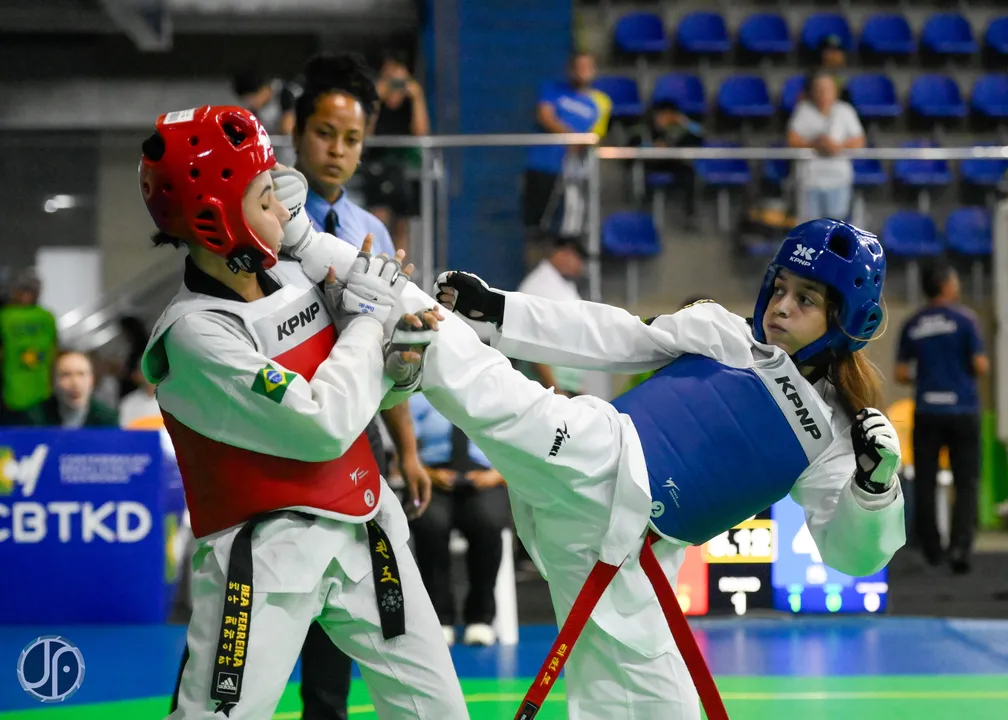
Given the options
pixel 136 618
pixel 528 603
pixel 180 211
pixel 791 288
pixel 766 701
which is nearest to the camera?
pixel 180 211

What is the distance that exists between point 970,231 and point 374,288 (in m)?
9.67

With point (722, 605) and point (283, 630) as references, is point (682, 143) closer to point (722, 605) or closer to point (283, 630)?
point (722, 605)

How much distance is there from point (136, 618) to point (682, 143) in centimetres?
652

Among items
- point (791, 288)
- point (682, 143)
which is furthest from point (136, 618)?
point (682, 143)

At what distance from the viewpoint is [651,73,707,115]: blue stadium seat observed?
12555 mm

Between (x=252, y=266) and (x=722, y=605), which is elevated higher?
(x=252, y=266)

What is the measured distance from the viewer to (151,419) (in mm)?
8062

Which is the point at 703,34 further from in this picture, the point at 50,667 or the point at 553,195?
the point at 50,667

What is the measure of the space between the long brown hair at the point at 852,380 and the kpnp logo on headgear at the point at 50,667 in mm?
2627

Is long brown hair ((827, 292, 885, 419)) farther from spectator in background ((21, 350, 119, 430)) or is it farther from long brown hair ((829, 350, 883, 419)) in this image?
spectator in background ((21, 350, 119, 430))

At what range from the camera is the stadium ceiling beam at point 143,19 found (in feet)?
41.7

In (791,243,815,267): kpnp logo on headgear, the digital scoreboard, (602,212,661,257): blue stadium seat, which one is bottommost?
the digital scoreboard

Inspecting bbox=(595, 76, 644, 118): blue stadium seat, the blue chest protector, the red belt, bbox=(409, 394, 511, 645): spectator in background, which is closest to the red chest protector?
the red belt

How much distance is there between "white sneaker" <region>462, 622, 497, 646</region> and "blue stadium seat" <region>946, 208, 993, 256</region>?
6.96 metres
